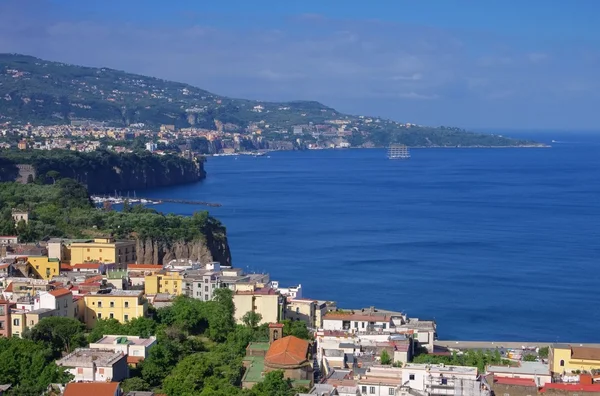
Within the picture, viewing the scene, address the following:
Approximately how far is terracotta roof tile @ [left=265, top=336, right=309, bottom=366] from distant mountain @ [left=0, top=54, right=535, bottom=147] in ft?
282

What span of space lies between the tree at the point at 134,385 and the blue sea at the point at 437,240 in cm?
944

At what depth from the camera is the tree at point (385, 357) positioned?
13.0 m

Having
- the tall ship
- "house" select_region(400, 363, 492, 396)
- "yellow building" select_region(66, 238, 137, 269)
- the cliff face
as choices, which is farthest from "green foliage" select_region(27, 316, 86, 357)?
the tall ship

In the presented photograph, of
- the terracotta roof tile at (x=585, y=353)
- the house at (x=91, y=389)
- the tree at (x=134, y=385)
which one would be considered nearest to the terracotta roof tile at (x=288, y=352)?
the tree at (x=134, y=385)

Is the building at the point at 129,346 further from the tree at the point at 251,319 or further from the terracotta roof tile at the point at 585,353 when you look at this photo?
the terracotta roof tile at the point at 585,353

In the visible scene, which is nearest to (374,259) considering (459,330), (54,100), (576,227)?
(459,330)

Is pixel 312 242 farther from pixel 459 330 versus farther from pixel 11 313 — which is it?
pixel 11 313

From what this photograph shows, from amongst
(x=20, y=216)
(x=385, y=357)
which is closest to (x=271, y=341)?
(x=385, y=357)

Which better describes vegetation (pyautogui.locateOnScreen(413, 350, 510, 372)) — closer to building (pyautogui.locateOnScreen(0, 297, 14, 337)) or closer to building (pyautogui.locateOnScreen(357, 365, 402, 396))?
building (pyautogui.locateOnScreen(357, 365, 402, 396))

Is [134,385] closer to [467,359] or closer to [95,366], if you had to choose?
[95,366]

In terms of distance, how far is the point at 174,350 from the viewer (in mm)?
13703

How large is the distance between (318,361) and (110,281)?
4.95 m

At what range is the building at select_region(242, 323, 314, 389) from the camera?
12.3m

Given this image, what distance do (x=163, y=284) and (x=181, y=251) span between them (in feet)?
24.5
